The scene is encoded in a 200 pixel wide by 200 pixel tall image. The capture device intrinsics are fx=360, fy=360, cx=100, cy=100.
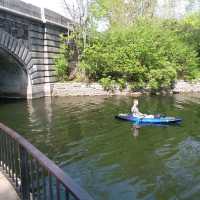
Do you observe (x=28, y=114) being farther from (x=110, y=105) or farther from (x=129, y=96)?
(x=129, y=96)

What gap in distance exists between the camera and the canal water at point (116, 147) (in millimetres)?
9680

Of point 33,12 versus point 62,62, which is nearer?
point 33,12

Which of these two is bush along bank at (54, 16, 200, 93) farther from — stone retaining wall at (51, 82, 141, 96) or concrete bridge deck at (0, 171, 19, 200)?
concrete bridge deck at (0, 171, 19, 200)


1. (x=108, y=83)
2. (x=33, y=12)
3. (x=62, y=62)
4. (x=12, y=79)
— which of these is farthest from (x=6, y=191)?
(x=62, y=62)

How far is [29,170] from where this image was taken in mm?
5316

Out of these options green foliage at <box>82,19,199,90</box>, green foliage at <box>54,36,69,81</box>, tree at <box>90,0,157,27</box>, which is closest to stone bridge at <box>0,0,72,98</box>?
green foliage at <box>54,36,69,81</box>

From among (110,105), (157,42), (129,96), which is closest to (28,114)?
(110,105)

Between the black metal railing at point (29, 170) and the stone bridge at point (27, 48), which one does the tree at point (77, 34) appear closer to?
the stone bridge at point (27, 48)

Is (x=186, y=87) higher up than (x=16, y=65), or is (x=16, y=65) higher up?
(x=16, y=65)

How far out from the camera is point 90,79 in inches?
1296

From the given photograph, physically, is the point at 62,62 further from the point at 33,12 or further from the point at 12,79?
the point at 33,12

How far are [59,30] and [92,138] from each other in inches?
735

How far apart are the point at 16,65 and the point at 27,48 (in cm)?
173

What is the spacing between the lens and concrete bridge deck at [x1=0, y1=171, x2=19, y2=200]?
5424 mm
